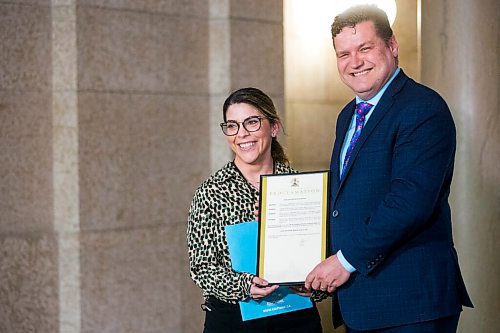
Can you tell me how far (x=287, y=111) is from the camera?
6.25 m

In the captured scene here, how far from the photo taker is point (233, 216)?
3.38 meters

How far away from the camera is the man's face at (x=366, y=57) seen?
3104 mm

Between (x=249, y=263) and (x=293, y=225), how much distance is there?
9.9 inches

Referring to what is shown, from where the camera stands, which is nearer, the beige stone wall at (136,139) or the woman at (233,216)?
the woman at (233,216)

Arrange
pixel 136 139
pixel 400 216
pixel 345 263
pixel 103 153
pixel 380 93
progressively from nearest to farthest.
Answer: pixel 400 216 < pixel 345 263 < pixel 380 93 < pixel 103 153 < pixel 136 139

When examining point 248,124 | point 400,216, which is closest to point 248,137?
point 248,124

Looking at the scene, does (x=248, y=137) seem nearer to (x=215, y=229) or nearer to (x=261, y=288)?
(x=215, y=229)

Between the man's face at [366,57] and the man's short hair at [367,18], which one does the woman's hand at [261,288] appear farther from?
the man's short hair at [367,18]

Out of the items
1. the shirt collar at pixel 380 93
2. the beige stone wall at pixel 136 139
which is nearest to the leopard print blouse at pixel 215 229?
the shirt collar at pixel 380 93

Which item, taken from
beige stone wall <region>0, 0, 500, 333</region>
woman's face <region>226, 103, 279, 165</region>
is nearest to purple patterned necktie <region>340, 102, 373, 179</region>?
woman's face <region>226, 103, 279, 165</region>

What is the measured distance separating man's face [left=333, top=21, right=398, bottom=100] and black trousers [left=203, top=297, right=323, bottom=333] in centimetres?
96

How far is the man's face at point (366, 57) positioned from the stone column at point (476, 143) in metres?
2.31

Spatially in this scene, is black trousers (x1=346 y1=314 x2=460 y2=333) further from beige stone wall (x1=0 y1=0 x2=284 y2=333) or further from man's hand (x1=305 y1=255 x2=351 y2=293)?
beige stone wall (x1=0 y1=0 x2=284 y2=333)

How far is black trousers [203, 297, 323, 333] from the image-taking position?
11.1 ft
